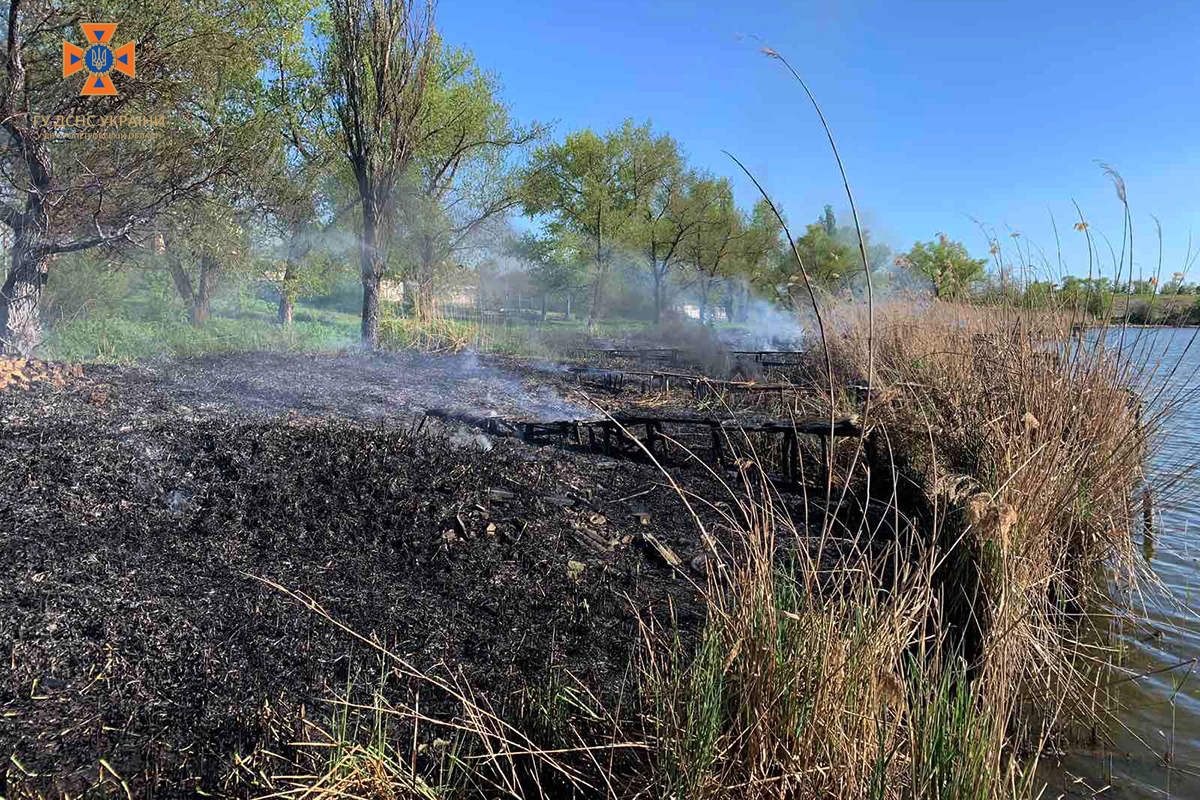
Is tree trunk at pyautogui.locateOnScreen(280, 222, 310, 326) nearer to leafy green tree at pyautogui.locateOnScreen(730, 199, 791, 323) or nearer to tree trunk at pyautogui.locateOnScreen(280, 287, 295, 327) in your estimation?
tree trunk at pyautogui.locateOnScreen(280, 287, 295, 327)

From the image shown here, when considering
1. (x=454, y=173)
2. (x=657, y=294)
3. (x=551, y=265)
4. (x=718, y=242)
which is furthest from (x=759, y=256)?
(x=454, y=173)

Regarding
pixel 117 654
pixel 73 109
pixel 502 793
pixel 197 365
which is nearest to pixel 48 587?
pixel 117 654

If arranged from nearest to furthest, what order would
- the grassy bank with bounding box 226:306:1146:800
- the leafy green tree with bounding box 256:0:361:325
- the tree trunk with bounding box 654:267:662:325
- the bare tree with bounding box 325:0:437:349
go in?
the grassy bank with bounding box 226:306:1146:800
the bare tree with bounding box 325:0:437:349
the leafy green tree with bounding box 256:0:361:325
the tree trunk with bounding box 654:267:662:325

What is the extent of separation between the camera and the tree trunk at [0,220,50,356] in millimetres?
7695

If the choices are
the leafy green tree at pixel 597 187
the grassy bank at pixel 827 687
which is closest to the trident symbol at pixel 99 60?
the grassy bank at pixel 827 687

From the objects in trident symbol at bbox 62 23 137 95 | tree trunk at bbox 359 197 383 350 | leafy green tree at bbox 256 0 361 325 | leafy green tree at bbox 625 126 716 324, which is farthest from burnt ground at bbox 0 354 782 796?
leafy green tree at bbox 625 126 716 324

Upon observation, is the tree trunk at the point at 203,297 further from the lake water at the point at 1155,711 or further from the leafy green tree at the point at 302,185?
the lake water at the point at 1155,711

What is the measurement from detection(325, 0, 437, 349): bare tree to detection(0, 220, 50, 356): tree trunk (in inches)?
188

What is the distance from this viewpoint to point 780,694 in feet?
4.91

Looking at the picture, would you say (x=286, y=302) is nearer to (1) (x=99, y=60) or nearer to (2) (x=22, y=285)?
(2) (x=22, y=285)

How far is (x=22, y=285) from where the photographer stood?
784 cm

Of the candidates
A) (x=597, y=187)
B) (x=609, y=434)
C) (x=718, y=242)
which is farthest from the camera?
(x=718, y=242)

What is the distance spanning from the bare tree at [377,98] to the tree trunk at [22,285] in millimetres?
4786

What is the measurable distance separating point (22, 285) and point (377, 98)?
20.5 feet
